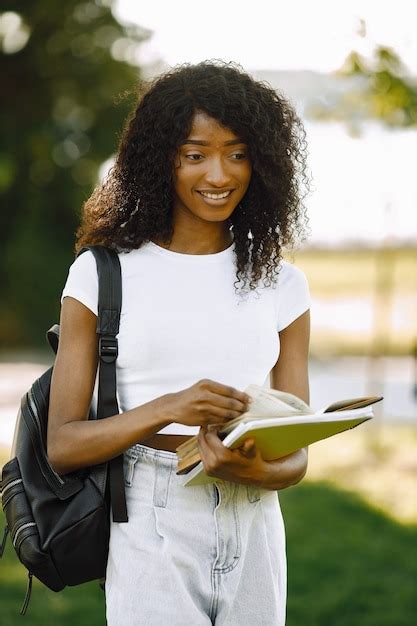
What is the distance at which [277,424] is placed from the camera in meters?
2.01

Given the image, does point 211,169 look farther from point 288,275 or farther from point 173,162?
point 288,275

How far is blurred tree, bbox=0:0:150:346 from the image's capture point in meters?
13.8

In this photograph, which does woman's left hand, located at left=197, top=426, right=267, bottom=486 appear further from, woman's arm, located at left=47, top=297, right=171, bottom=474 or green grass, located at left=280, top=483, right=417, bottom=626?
green grass, located at left=280, top=483, right=417, bottom=626

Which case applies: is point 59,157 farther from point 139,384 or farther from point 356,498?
point 139,384

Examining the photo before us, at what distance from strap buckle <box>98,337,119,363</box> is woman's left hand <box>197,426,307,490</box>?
0.29 meters

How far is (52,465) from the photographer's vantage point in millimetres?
2393

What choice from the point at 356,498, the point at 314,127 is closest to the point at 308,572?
the point at 356,498

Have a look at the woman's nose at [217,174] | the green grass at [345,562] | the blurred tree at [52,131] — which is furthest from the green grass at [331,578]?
the blurred tree at [52,131]

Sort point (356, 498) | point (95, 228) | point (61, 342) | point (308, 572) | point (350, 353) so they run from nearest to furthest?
point (61, 342)
point (95, 228)
point (308, 572)
point (356, 498)
point (350, 353)

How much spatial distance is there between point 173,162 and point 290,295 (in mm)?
406

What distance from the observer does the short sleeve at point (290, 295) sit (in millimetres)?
2566

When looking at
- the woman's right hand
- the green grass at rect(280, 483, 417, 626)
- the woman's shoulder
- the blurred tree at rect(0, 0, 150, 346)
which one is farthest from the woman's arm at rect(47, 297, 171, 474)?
the blurred tree at rect(0, 0, 150, 346)

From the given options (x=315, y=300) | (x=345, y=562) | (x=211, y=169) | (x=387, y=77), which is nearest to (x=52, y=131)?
(x=315, y=300)

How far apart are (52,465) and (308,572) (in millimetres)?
3327
